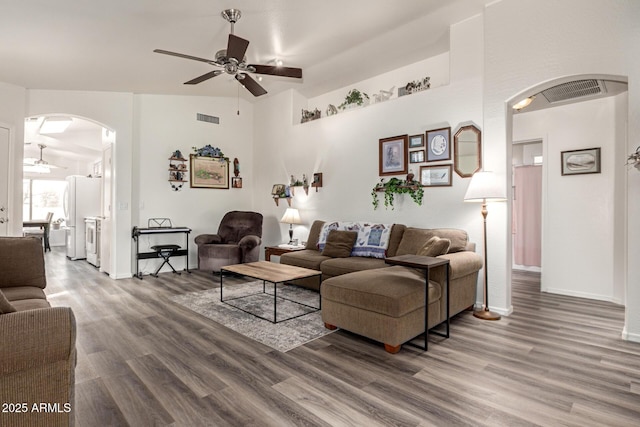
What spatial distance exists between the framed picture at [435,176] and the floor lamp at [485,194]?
621 mm

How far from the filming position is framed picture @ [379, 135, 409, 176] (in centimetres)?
451

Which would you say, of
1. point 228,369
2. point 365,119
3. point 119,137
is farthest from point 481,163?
point 119,137

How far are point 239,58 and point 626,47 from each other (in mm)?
3484

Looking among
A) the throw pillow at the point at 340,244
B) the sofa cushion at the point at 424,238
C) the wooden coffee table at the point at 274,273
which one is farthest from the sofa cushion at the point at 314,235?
the sofa cushion at the point at 424,238

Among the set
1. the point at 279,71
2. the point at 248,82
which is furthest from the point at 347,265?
the point at 248,82

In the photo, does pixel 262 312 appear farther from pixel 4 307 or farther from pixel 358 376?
pixel 4 307

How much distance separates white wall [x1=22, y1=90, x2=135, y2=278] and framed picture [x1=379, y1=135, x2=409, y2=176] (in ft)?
13.5

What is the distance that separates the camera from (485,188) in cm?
337

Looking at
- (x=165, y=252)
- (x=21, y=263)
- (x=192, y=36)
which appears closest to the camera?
(x=21, y=263)

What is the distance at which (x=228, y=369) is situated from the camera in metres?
2.39

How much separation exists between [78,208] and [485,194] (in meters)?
8.12

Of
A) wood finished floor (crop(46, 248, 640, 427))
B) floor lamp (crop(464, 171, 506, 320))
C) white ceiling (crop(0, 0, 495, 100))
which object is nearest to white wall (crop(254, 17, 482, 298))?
floor lamp (crop(464, 171, 506, 320))

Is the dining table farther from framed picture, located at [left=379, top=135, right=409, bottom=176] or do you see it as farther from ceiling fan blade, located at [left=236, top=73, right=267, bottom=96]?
framed picture, located at [left=379, top=135, right=409, bottom=176]

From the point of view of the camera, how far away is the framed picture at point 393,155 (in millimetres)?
4512
